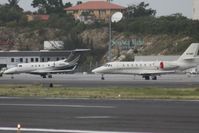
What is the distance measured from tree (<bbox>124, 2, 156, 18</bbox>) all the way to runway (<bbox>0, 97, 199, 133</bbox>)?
15315cm

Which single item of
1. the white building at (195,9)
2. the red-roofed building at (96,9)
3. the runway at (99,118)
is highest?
the red-roofed building at (96,9)

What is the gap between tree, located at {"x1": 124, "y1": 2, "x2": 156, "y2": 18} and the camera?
180 metres

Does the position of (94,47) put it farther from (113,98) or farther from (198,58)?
(113,98)

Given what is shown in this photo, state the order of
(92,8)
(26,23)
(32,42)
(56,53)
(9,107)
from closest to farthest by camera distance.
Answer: (9,107) → (56,53) → (32,42) → (26,23) → (92,8)

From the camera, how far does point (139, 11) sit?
180 metres

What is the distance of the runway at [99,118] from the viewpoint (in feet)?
59.9

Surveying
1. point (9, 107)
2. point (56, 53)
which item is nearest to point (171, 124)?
point (9, 107)

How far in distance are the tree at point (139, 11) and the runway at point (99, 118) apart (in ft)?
502

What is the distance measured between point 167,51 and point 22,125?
9905 cm

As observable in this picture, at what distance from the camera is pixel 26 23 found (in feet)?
500

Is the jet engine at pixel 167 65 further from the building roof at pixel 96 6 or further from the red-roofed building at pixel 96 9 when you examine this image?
the building roof at pixel 96 6

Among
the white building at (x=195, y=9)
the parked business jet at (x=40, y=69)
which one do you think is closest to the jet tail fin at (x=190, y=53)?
the parked business jet at (x=40, y=69)

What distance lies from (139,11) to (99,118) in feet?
525

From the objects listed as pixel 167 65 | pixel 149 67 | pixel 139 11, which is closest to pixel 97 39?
pixel 139 11
